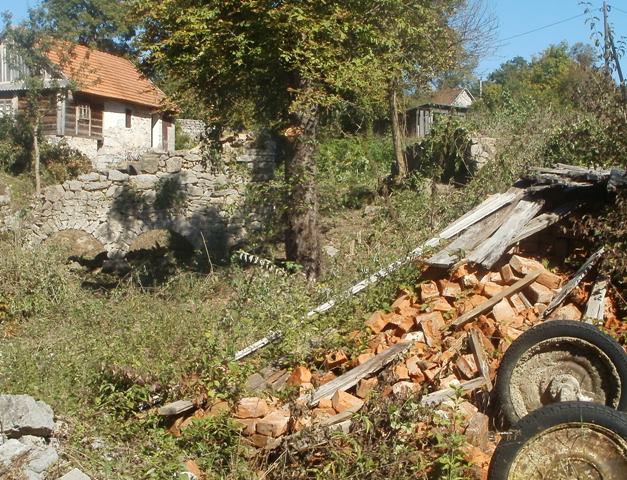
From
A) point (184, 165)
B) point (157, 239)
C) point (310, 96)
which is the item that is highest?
point (310, 96)

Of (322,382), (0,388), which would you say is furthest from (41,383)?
(322,382)

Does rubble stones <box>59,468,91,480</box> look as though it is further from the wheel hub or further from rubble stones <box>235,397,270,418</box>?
the wheel hub

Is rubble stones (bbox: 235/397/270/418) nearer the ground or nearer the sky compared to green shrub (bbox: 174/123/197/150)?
nearer the ground

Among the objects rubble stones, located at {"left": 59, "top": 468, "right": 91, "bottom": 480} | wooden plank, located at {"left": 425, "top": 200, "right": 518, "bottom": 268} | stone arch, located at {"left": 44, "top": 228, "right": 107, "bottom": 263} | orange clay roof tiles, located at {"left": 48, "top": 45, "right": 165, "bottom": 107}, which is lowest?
stone arch, located at {"left": 44, "top": 228, "right": 107, "bottom": 263}

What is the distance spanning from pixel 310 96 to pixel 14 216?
9844 mm

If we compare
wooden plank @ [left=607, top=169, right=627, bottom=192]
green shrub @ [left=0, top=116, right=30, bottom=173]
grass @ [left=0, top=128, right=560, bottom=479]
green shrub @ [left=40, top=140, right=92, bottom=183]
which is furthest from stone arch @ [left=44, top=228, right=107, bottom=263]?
wooden plank @ [left=607, top=169, right=627, bottom=192]

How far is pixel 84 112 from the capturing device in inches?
→ 1299

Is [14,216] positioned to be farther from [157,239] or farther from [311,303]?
[311,303]

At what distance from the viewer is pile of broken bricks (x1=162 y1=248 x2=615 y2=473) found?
5.92 meters

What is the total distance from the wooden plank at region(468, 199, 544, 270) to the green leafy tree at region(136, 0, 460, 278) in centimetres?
412

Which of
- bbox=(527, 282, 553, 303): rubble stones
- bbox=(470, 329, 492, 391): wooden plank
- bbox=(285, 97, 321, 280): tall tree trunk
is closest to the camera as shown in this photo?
bbox=(470, 329, 492, 391): wooden plank

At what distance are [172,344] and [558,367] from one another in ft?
10.5

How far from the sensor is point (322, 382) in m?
6.71

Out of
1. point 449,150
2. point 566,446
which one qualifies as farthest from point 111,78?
point 566,446
